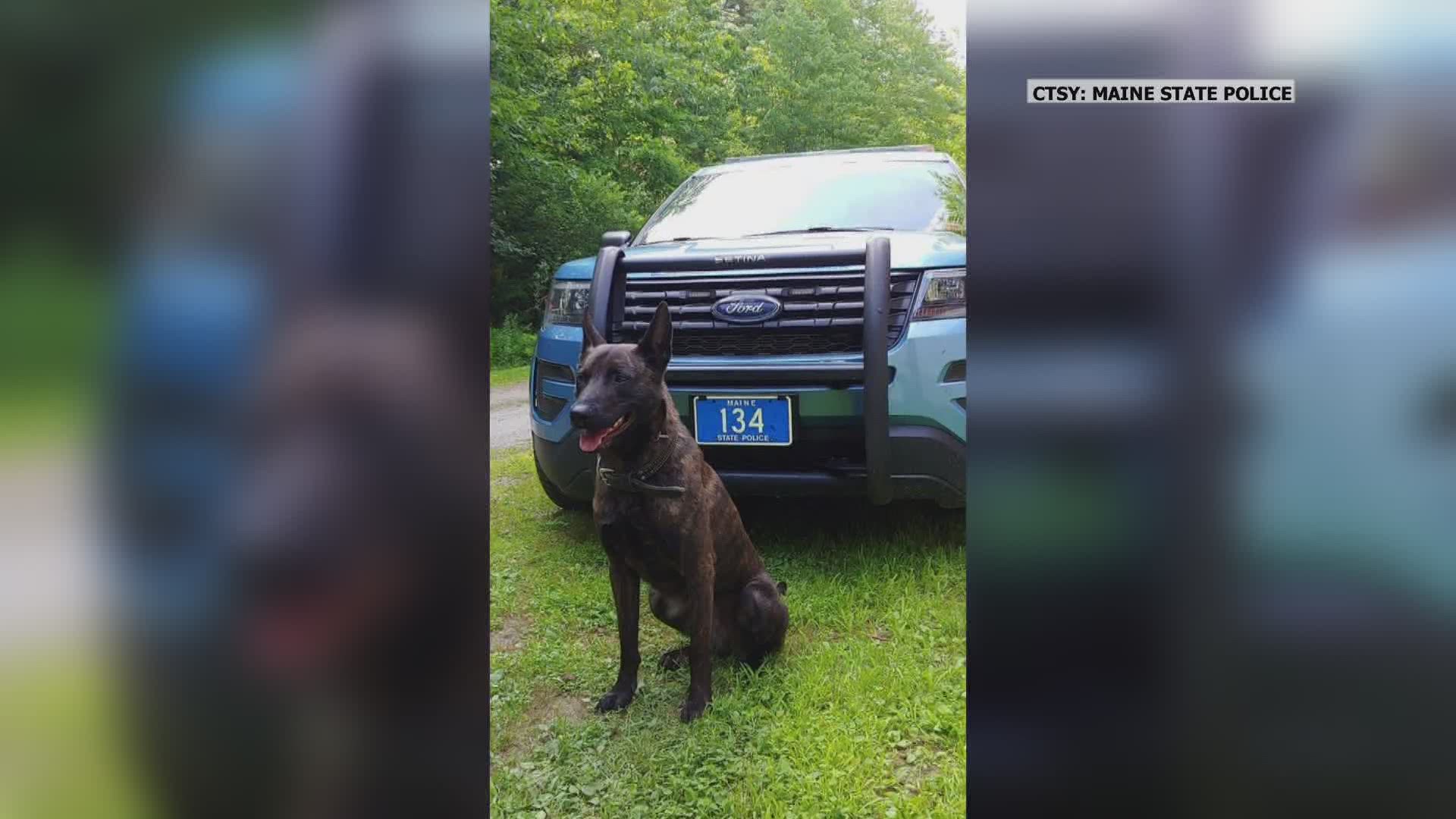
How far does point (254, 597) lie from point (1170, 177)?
153 centimetres

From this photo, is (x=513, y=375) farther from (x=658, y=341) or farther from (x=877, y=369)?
(x=877, y=369)

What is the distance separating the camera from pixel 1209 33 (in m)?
1.26

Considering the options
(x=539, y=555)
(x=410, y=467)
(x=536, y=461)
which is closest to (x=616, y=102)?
(x=536, y=461)

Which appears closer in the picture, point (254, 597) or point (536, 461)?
point (254, 597)

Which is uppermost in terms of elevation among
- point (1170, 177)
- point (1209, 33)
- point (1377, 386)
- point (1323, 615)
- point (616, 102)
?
point (616, 102)

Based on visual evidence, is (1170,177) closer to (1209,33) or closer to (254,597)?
(1209,33)

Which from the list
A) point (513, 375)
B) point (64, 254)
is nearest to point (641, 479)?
point (513, 375)

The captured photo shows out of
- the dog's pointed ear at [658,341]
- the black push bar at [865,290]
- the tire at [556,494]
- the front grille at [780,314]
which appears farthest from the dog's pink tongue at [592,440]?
the tire at [556,494]

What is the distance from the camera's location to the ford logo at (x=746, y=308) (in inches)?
108

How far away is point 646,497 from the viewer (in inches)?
88.0

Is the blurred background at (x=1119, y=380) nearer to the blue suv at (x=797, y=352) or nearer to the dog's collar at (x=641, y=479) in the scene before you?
the dog's collar at (x=641, y=479)

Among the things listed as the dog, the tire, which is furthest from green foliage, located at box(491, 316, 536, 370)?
the dog

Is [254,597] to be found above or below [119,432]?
below

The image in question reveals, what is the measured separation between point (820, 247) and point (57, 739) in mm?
2230
